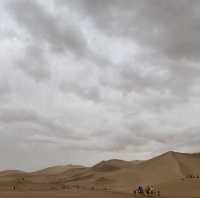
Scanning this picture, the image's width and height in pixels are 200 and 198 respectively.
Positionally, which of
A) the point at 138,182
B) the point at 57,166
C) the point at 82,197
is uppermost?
the point at 57,166

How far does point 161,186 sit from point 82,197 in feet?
55.2

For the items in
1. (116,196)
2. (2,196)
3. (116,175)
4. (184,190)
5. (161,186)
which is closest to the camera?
(2,196)

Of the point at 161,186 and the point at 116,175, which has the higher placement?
the point at 116,175

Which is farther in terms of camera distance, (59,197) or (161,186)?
(161,186)

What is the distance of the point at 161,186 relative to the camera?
4594cm

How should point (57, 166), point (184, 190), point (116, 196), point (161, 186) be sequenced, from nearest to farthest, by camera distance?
point (116, 196), point (184, 190), point (161, 186), point (57, 166)

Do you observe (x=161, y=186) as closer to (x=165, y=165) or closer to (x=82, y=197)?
(x=82, y=197)

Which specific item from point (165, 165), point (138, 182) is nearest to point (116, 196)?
point (138, 182)

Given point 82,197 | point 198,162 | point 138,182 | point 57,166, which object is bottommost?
point 82,197

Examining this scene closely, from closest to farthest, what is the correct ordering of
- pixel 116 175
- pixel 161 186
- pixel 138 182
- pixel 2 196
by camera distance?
pixel 2 196 → pixel 161 186 → pixel 138 182 → pixel 116 175

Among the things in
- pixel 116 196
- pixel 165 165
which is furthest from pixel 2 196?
pixel 165 165

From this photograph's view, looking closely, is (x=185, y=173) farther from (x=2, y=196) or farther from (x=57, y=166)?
(x=57, y=166)

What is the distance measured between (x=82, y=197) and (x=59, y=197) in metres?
1.59

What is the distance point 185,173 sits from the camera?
71375 mm
